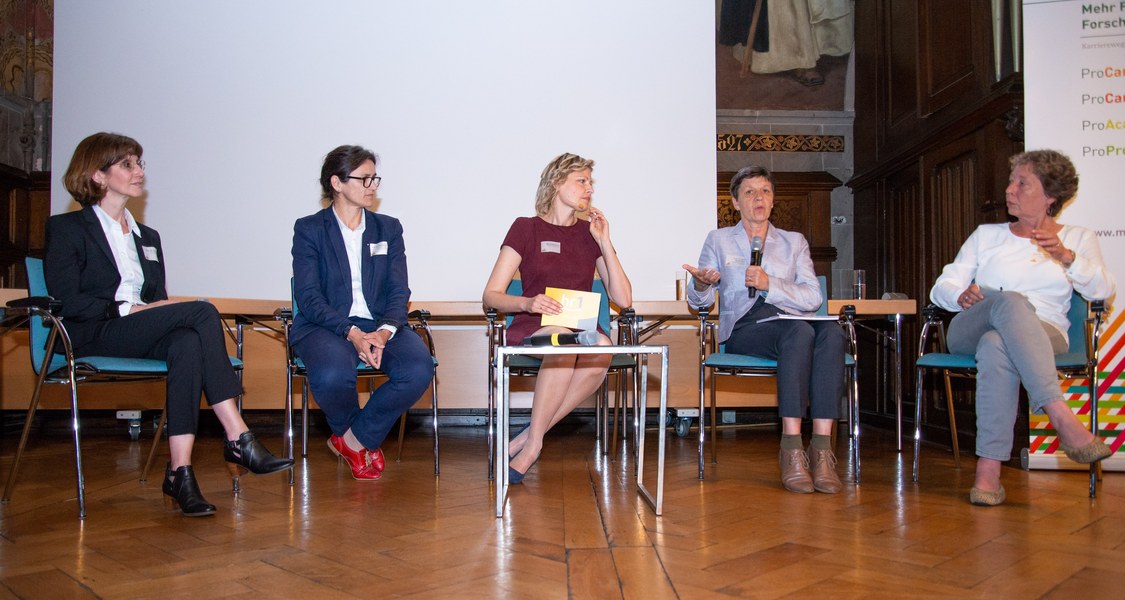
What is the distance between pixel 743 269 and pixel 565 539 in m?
1.66

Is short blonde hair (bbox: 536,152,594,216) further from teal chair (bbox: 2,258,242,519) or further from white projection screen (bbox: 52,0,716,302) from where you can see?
teal chair (bbox: 2,258,242,519)

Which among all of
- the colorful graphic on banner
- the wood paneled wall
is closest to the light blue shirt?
the colorful graphic on banner

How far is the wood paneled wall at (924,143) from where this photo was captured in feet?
13.4

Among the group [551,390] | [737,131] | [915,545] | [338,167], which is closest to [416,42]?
[338,167]

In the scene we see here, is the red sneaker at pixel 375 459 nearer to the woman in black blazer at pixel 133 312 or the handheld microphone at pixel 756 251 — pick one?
the woman in black blazer at pixel 133 312

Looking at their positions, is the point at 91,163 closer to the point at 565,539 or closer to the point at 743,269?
the point at 565,539

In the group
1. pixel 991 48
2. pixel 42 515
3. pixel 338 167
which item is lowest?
pixel 42 515

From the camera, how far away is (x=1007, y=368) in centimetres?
284

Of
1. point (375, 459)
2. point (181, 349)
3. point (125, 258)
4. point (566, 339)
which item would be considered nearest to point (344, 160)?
point (125, 258)

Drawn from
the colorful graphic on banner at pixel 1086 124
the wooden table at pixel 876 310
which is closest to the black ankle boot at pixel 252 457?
Answer: the wooden table at pixel 876 310

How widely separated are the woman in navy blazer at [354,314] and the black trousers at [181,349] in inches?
16.8

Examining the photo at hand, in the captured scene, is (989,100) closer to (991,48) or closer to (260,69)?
(991,48)

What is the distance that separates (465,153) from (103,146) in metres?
2.07

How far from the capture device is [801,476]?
291cm
